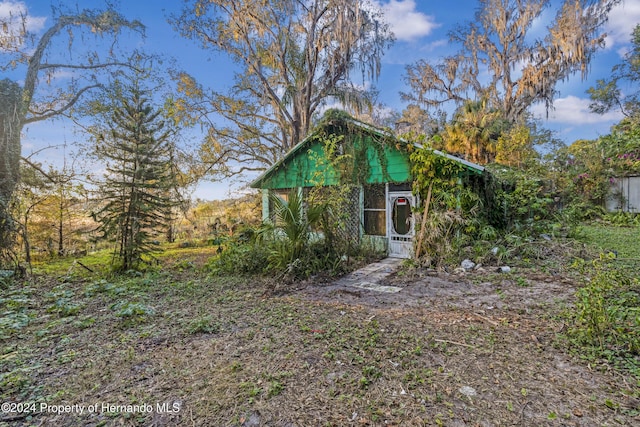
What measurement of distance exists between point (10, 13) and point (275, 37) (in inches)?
345

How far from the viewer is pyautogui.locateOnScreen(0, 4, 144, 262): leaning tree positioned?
276 inches

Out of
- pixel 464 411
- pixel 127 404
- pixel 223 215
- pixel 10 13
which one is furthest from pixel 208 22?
pixel 464 411

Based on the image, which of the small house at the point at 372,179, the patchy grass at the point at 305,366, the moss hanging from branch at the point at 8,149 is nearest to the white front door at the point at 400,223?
the small house at the point at 372,179

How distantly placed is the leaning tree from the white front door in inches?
361

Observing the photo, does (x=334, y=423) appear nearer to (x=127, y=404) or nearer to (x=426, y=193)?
(x=127, y=404)

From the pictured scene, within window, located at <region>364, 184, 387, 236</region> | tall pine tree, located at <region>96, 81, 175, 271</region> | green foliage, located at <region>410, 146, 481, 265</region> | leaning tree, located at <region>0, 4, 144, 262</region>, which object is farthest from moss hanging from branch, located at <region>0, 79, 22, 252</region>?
green foliage, located at <region>410, 146, 481, 265</region>

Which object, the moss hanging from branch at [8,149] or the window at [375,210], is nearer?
the moss hanging from branch at [8,149]

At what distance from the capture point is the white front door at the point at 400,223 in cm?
776

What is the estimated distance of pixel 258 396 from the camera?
2178 mm

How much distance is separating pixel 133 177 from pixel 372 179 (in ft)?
19.8

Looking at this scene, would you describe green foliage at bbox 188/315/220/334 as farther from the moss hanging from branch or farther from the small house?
the moss hanging from branch

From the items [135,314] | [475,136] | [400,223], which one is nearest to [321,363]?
[135,314]

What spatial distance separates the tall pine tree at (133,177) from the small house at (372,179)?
2820mm

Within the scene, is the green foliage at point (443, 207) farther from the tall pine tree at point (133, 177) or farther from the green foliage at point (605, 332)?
the tall pine tree at point (133, 177)
